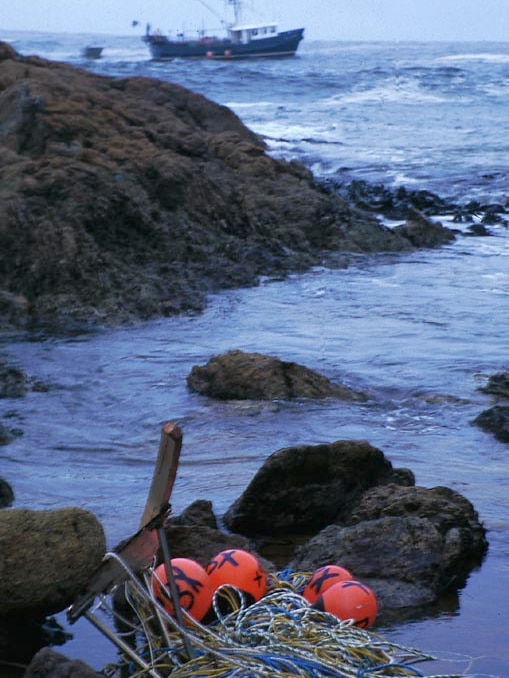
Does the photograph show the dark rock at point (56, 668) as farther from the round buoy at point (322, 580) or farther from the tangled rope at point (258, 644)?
the round buoy at point (322, 580)

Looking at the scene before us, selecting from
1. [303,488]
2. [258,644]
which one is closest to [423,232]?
[303,488]

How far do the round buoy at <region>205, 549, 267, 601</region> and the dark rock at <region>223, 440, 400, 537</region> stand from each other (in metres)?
1.03

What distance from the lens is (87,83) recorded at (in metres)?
17.0

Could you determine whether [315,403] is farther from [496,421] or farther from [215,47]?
[215,47]

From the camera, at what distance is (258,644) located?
163 inches

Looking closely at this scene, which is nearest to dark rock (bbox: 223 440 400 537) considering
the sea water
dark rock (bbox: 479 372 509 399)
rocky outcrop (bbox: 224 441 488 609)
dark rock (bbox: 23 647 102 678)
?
rocky outcrop (bbox: 224 441 488 609)

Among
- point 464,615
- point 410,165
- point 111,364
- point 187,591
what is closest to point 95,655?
point 187,591

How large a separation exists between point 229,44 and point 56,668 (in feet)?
232

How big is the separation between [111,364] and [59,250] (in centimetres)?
229

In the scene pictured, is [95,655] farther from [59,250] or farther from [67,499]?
[59,250]

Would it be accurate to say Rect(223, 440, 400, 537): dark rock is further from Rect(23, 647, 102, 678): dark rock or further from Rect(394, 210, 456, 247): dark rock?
Rect(394, 210, 456, 247): dark rock

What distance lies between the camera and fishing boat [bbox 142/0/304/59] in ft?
235

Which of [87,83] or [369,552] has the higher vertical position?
[87,83]

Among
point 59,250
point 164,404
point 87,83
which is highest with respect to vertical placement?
point 87,83
